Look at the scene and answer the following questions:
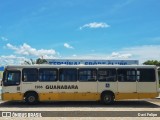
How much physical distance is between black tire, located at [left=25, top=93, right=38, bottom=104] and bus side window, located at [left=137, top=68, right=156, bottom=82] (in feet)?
22.7

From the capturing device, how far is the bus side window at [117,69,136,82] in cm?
2273

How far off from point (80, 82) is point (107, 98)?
2.10 meters

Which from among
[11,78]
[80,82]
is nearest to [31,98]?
[11,78]

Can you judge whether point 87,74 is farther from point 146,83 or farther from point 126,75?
point 146,83

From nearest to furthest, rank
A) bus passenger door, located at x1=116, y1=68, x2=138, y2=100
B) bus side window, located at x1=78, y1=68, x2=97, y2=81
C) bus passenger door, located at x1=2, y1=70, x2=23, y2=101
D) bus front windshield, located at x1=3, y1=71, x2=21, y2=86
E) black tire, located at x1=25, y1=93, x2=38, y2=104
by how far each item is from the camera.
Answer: bus passenger door, located at x1=2, y1=70, x2=23, y2=101 < bus front windshield, located at x1=3, y1=71, x2=21, y2=86 < black tire, located at x1=25, y1=93, x2=38, y2=104 < bus passenger door, located at x1=116, y1=68, x2=138, y2=100 < bus side window, located at x1=78, y1=68, x2=97, y2=81

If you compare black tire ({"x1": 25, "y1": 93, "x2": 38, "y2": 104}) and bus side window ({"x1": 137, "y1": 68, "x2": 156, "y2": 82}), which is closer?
black tire ({"x1": 25, "y1": 93, "x2": 38, "y2": 104})

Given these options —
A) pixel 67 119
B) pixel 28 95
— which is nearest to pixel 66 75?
pixel 28 95

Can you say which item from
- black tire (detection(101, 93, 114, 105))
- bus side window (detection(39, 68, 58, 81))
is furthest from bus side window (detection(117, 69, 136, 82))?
bus side window (detection(39, 68, 58, 81))

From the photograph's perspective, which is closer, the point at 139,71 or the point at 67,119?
the point at 67,119

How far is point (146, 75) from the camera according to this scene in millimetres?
22797

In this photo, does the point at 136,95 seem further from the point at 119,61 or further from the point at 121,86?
the point at 119,61

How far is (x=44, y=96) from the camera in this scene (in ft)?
73.6

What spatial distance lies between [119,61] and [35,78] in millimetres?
12936

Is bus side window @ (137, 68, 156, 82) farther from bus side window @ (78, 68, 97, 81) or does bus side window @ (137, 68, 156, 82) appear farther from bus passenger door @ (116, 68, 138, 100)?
bus side window @ (78, 68, 97, 81)
